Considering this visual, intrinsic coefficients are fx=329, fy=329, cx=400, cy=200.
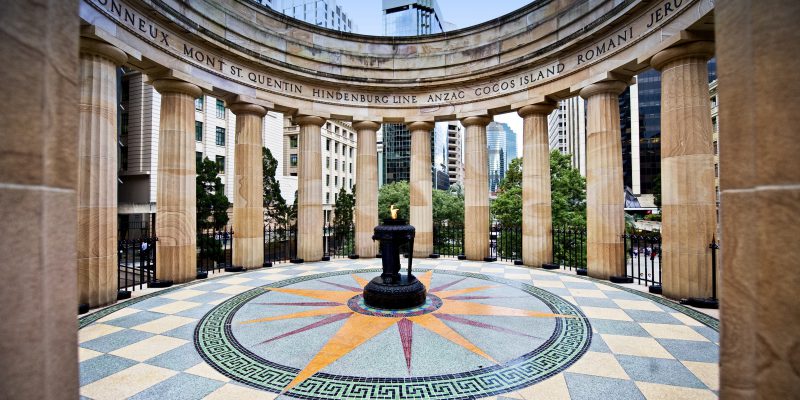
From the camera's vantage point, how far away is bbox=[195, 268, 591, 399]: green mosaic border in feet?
14.0

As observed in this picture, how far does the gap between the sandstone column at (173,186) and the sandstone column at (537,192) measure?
40.8 feet

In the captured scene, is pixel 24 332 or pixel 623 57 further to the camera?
pixel 623 57

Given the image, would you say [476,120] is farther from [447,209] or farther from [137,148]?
[137,148]

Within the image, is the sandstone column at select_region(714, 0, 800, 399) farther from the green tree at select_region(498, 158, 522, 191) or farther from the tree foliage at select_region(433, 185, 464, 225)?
the tree foliage at select_region(433, 185, 464, 225)

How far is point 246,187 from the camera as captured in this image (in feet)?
43.0

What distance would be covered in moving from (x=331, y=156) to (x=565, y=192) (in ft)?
139

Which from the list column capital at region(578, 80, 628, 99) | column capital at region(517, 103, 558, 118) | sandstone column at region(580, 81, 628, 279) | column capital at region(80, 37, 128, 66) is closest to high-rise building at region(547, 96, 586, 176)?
column capital at region(517, 103, 558, 118)

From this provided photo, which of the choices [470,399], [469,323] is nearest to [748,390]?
[470,399]

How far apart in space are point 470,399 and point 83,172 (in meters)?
10.1

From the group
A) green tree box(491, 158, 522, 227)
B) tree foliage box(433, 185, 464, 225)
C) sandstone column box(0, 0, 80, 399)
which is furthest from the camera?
tree foliage box(433, 185, 464, 225)

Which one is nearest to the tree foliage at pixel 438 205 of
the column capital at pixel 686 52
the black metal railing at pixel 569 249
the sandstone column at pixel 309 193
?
the black metal railing at pixel 569 249

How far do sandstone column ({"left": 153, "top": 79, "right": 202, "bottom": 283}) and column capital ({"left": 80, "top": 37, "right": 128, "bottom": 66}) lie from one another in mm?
1950

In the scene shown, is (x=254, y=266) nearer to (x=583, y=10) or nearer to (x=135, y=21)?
(x=135, y=21)

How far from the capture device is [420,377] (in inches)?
182
